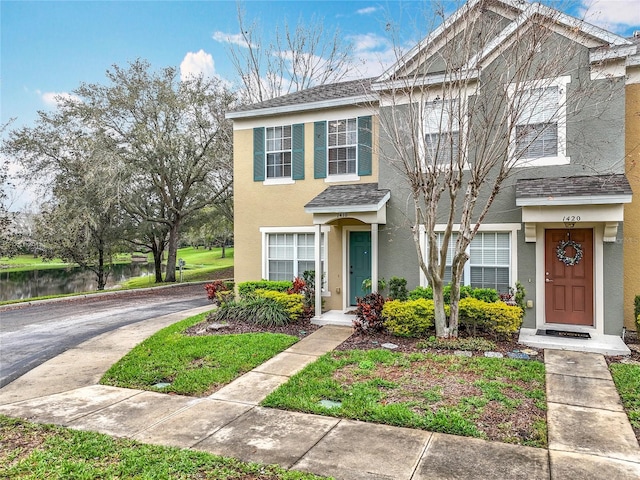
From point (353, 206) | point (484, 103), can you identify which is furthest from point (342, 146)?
point (484, 103)

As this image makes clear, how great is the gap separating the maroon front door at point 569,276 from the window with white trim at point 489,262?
84 cm

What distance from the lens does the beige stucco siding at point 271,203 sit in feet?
38.5

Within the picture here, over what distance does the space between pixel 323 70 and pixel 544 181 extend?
18236mm

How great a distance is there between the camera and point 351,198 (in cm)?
1066

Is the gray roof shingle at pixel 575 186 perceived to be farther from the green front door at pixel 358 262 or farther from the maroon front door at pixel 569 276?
the green front door at pixel 358 262

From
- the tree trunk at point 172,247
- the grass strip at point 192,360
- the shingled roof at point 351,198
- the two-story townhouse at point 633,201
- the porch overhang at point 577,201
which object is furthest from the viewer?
the tree trunk at point 172,247

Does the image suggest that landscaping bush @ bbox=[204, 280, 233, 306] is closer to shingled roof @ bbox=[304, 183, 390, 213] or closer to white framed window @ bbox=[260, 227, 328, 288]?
white framed window @ bbox=[260, 227, 328, 288]

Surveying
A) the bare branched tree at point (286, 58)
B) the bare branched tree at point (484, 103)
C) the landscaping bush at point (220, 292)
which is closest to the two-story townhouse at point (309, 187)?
the landscaping bush at point (220, 292)

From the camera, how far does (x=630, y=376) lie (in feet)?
21.4

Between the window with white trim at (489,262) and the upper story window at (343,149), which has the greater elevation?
the upper story window at (343,149)

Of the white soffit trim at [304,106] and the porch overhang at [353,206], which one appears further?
the white soffit trim at [304,106]

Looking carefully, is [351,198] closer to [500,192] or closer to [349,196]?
[349,196]

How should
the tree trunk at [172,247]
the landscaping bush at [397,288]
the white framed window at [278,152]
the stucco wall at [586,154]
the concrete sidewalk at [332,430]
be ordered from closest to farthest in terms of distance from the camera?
the concrete sidewalk at [332,430] → the stucco wall at [586,154] → the landscaping bush at [397,288] → the white framed window at [278,152] → the tree trunk at [172,247]

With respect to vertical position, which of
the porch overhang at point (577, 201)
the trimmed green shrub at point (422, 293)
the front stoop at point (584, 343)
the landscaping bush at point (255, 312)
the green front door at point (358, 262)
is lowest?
the front stoop at point (584, 343)
